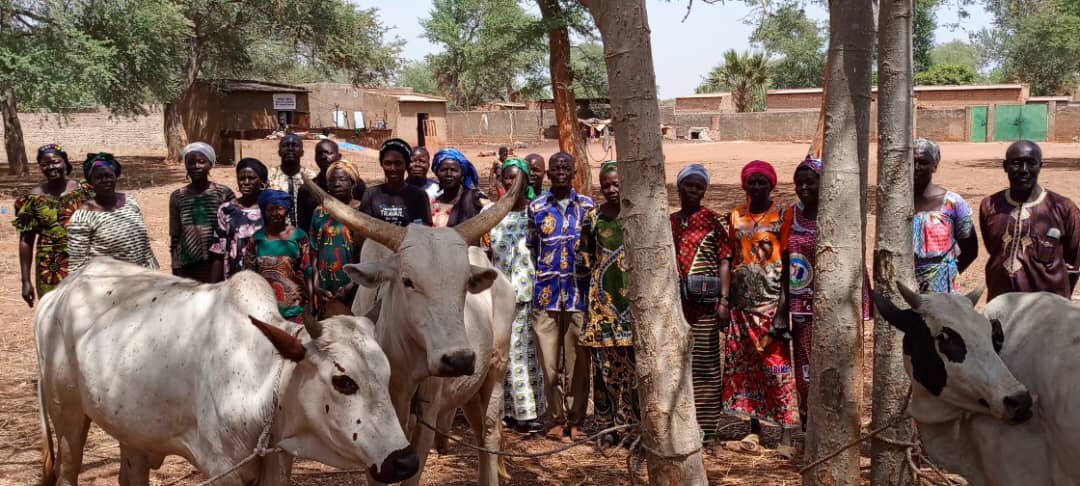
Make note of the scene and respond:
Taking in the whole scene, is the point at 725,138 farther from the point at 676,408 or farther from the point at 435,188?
the point at 676,408

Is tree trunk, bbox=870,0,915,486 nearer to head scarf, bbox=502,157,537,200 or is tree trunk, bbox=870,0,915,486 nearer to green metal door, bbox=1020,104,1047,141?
head scarf, bbox=502,157,537,200

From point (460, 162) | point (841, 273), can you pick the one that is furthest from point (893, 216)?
point (460, 162)

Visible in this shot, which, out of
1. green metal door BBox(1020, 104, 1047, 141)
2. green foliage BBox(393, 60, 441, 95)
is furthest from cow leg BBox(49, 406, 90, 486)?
green foliage BBox(393, 60, 441, 95)

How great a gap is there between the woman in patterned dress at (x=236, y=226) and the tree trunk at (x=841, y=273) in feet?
10.8

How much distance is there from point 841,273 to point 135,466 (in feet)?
11.2

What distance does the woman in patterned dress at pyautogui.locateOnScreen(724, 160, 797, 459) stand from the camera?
18.2ft

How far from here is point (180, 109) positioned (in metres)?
29.5

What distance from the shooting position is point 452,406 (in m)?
5.10

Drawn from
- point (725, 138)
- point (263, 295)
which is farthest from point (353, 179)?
point (725, 138)

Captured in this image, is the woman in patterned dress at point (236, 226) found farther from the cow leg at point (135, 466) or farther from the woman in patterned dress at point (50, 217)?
the cow leg at point (135, 466)

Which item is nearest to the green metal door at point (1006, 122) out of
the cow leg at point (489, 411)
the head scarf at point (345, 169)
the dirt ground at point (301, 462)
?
the dirt ground at point (301, 462)

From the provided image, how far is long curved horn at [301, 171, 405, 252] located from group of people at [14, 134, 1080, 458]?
0.53m

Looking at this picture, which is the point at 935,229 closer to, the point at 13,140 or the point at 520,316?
the point at 520,316

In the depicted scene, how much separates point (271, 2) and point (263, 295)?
2556cm
